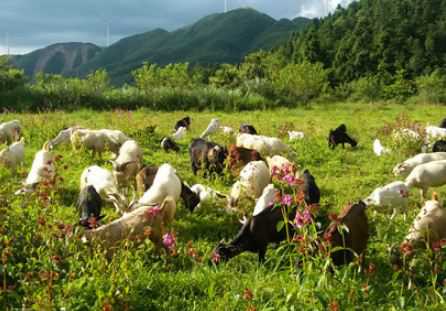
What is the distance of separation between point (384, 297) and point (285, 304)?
3.41ft

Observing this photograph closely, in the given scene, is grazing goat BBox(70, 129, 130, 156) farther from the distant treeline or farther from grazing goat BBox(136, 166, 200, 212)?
the distant treeline

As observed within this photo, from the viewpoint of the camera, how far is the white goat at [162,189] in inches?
279

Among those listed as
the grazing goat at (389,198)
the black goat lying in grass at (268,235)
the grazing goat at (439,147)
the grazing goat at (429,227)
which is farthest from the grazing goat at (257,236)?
the grazing goat at (439,147)

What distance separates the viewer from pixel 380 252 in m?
6.11

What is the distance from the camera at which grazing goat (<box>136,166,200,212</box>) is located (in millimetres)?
7719

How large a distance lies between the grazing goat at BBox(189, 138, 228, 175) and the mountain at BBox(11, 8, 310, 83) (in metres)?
124

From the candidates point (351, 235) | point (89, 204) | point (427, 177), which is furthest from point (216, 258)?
point (427, 177)

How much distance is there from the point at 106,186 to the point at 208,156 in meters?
2.59

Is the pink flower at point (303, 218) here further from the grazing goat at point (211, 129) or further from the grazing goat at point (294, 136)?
the grazing goat at point (211, 129)

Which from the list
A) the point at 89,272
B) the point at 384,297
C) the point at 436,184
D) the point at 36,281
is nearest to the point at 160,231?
the point at 89,272

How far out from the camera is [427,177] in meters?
8.10

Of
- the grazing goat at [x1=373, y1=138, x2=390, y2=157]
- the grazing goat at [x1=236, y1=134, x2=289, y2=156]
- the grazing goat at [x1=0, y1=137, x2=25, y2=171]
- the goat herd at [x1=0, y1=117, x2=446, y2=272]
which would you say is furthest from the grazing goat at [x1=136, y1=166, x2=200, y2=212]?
the grazing goat at [x1=373, y1=138, x2=390, y2=157]

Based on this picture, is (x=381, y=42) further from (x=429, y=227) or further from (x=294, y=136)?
(x=429, y=227)

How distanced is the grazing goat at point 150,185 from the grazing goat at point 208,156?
5.64 feet
